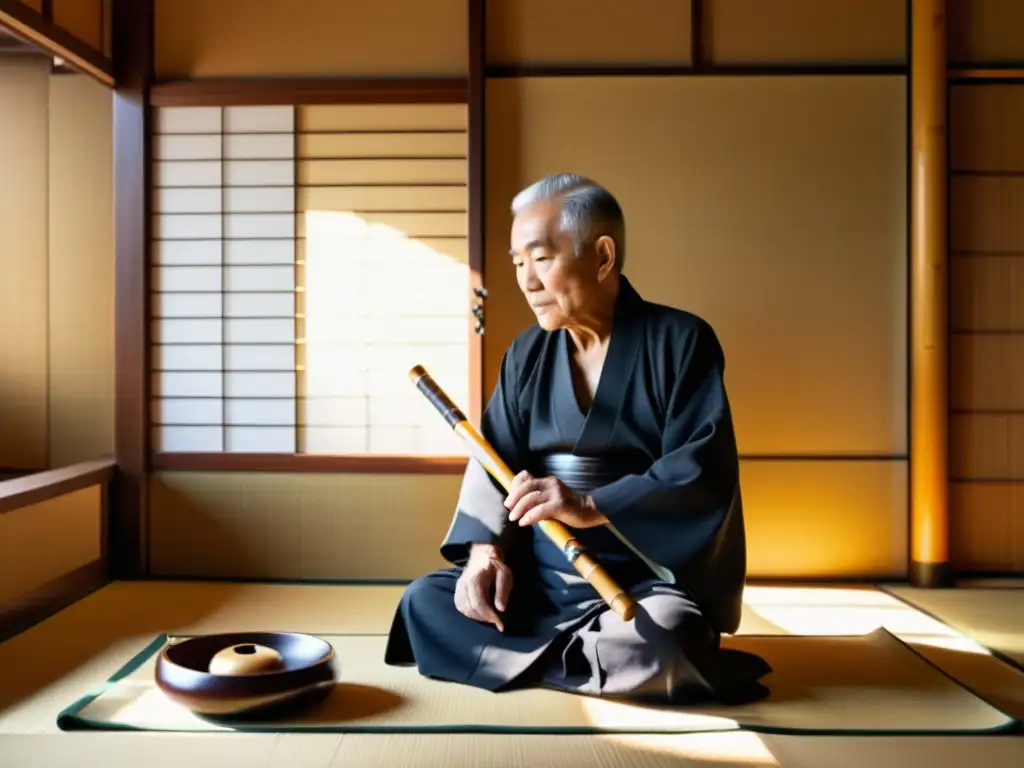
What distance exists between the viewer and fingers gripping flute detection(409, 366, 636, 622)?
8.30 feet

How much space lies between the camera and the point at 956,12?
14.2ft

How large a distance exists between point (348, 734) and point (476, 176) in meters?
2.47

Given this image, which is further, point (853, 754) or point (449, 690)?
point (449, 690)

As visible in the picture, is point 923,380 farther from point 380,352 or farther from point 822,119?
point 380,352

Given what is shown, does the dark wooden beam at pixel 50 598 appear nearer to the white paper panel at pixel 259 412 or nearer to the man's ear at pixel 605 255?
the white paper panel at pixel 259 412

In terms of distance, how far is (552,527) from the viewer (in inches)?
105

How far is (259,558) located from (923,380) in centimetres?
285

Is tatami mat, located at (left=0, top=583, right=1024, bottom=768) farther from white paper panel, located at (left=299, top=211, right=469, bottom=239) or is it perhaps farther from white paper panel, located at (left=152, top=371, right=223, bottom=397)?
white paper panel, located at (left=299, top=211, right=469, bottom=239)

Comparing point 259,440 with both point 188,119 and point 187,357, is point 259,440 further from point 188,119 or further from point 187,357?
point 188,119

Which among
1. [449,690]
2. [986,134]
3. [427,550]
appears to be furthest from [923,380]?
[449,690]

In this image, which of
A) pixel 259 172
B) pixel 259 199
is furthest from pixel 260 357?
pixel 259 172

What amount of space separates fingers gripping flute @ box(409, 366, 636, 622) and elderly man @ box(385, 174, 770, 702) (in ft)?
0.21

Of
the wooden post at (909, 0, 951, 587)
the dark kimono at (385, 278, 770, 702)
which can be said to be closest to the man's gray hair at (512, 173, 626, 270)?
the dark kimono at (385, 278, 770, 702)

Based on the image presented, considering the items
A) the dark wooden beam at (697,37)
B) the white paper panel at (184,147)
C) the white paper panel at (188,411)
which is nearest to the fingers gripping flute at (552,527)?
the white paper panel at (188,411)
